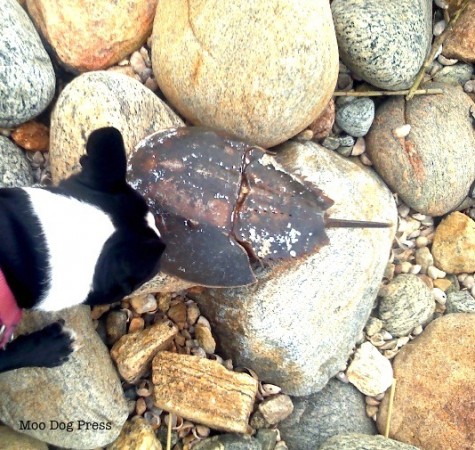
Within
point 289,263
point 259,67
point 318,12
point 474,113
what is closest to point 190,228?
point 289,263

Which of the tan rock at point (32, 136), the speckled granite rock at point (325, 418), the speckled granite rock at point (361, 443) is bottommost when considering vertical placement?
the speckled granite rock at point (325, 418)

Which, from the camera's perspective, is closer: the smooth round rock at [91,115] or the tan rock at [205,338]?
the smooth round rock at [91,115]

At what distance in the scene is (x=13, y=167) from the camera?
2.73 m

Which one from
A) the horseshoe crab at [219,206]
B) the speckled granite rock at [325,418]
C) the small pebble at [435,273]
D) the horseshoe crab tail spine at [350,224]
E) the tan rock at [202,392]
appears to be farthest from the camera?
the small pebble at [435,273]

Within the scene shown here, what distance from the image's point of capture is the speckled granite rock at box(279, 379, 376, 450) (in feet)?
10.0

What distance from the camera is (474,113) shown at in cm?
344

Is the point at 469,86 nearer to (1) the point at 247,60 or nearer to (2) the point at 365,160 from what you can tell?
(2) the point at 365,160

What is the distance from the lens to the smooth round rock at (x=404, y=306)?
3250 mm

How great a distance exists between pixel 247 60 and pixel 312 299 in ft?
3.90

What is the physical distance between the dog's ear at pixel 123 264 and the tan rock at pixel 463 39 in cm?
237

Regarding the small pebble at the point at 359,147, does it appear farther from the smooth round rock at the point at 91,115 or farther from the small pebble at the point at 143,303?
the small pebble at the point at 143,303

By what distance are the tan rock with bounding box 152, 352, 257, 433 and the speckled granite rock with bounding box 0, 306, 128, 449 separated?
27cm

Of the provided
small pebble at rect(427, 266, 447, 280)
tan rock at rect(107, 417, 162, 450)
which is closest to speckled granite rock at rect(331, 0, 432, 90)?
small pebble at rect(427, 266, 447, 280)

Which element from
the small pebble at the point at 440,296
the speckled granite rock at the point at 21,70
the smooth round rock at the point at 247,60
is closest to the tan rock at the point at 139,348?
the smooth round rock at the point at 247,60
